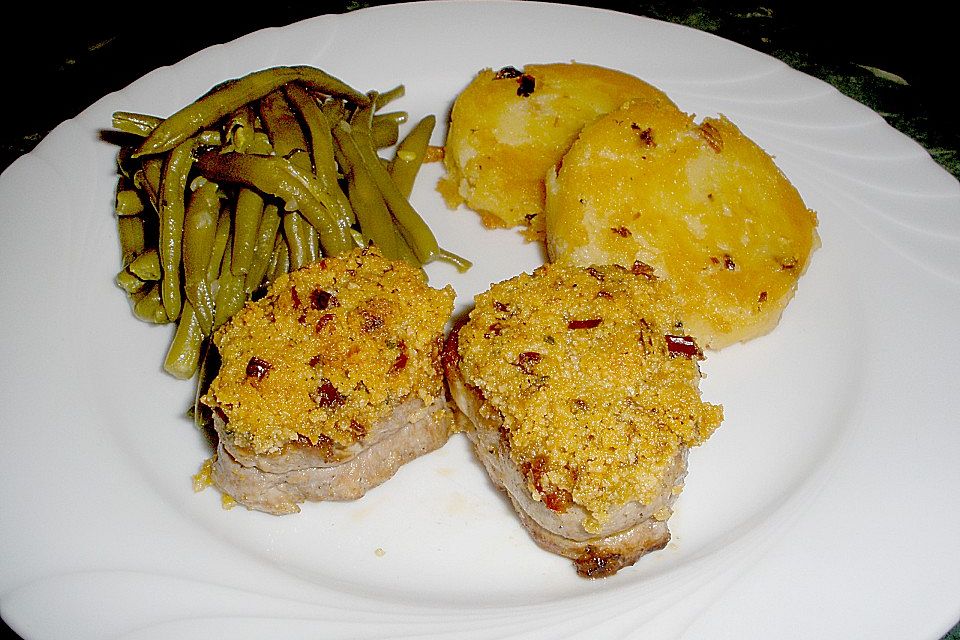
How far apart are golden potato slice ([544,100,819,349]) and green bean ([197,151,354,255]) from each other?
115 cm

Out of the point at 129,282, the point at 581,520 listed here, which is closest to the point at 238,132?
the point at 129,282

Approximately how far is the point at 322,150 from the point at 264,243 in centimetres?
62

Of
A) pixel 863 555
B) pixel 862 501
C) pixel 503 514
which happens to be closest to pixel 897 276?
pixel 862 501

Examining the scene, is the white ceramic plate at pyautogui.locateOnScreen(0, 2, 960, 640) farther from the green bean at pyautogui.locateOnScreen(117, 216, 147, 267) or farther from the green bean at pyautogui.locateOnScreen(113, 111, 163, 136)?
the green bean at pyautogui.locateOnScreen(113, 111, 163, 136)

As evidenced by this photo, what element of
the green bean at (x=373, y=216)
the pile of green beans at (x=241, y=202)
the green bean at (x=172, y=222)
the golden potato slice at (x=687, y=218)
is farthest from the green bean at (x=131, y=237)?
the golden potato slice at (x=687, y=218)

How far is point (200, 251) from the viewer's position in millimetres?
3906

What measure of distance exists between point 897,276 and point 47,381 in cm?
438

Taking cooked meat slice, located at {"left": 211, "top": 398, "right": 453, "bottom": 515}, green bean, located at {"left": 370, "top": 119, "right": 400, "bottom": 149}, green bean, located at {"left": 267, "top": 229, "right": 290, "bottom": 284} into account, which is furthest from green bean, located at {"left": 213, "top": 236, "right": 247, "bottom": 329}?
green bean, located at {"left": 370, "top": 119, "right": 400, "bottom": 149}

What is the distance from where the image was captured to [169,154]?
4.05 meters

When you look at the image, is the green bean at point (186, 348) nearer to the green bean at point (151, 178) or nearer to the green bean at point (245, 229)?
the green bean at point (245, 229)

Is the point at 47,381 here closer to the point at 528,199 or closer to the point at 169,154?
the point at 169,154

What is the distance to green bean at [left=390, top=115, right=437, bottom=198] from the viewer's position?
15.3ft

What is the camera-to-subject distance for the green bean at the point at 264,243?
4066 mm

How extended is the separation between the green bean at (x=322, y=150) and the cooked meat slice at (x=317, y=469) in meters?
1.32
